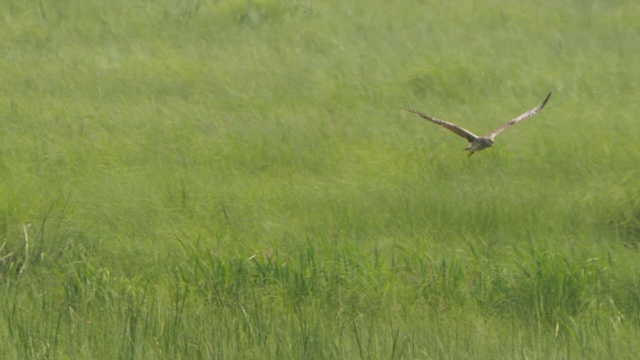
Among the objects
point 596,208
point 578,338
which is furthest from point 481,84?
point 578,338

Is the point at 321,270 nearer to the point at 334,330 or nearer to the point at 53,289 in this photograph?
the point at 334,330

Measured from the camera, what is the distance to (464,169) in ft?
21.1

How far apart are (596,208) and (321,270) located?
1.75m

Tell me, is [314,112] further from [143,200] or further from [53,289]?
[53,289]

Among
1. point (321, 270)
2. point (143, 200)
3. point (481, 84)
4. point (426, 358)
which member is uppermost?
point (481, 84)

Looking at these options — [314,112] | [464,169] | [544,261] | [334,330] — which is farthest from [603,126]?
[334,330]

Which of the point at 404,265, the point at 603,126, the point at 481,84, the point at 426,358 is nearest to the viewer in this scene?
the point at 426,358

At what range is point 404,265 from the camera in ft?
16.7

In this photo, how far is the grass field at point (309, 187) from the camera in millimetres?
4262

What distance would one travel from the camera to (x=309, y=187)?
6078mm

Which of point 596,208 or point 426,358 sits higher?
point 596,208

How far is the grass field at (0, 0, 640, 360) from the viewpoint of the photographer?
4262 millimetres

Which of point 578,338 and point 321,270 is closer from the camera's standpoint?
point 578,338

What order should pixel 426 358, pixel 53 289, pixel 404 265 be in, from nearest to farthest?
pixel 426 358, pixel 53 289, pixel 404 265
